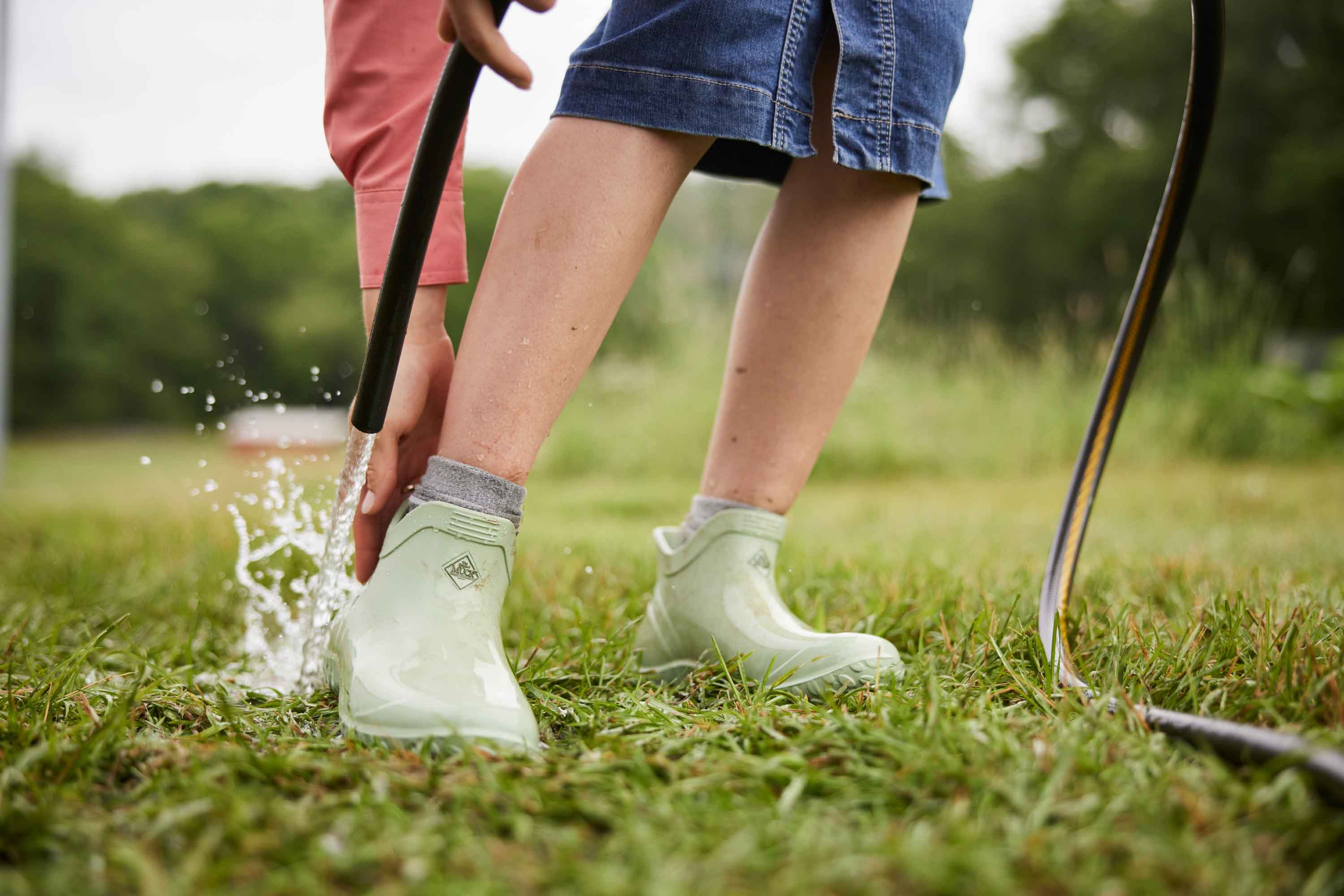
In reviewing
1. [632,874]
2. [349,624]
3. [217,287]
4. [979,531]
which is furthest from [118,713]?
[217,287]

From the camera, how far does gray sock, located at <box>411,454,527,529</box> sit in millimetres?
888

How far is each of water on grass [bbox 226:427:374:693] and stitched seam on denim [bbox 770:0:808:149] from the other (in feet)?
1.65

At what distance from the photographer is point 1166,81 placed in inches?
523

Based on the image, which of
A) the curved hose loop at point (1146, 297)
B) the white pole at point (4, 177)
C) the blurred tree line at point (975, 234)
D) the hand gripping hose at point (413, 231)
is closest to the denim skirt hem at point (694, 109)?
the hand gripping hose at point (413, 231)

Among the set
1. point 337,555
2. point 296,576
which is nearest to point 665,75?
point 337,555

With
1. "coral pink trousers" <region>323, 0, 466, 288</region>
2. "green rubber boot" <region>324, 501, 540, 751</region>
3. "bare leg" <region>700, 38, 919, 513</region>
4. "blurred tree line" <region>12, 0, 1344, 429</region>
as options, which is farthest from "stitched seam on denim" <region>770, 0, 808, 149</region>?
"blurred tree line" <region>12, 0, 1344, 429</region>

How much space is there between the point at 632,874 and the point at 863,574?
1117mm

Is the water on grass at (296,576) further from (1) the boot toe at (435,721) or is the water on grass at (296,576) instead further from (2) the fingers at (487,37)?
(2) the fingers at (487,37)

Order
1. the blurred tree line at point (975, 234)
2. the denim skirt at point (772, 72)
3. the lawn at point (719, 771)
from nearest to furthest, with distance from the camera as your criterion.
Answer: the lawn at point (719, 771)
the denim skirt at point (772, 72)
the blurred tree line at point (975, 234)

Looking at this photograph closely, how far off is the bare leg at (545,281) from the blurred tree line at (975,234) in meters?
7.78

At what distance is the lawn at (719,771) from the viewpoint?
563 mm

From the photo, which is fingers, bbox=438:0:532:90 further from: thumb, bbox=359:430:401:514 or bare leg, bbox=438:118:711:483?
thumb, bbox=359:430:401:514

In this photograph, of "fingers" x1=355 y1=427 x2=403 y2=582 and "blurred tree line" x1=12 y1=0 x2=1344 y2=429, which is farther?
"blurred tree line" x1=12 y1=0 x2=1344 y2=429

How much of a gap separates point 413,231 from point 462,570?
0.32 m
